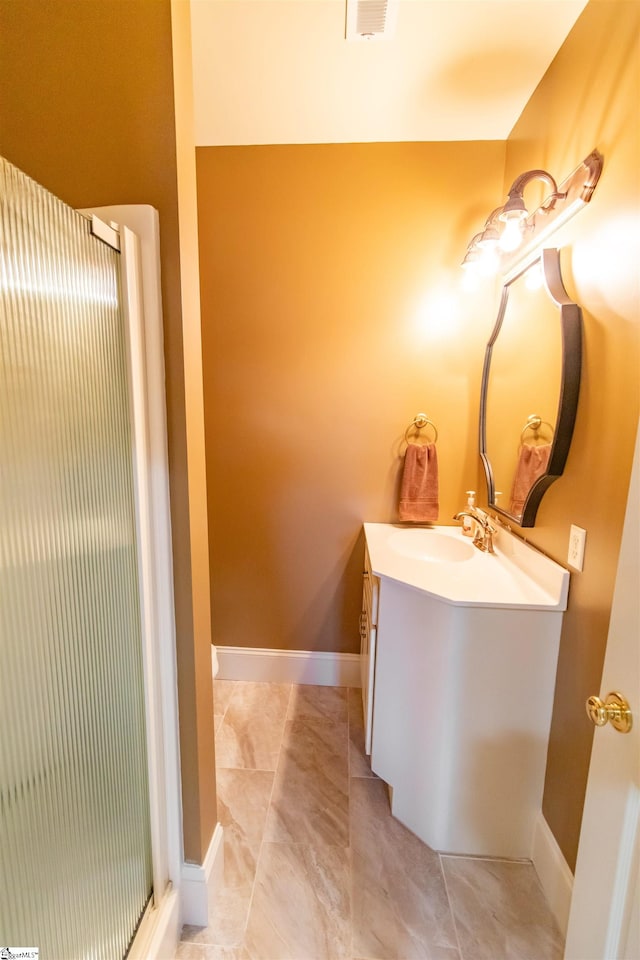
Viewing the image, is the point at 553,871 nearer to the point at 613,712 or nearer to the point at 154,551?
the point at 613,712

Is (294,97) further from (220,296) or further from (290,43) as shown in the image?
(220,296)

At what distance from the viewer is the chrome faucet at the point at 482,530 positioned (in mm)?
1663

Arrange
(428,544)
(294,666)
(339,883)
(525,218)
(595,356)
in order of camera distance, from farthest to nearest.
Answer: (294,666) < (428,544) < (525,218) < (339,883) < (595,356)

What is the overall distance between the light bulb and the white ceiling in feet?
1.87

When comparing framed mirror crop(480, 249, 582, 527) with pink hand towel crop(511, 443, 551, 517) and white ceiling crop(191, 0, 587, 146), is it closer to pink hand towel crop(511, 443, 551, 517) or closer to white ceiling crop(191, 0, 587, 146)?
pink hand towel crop(511, 443, 551, 517)

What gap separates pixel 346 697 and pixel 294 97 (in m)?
2.81

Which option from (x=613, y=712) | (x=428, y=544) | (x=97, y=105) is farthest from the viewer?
(x=428, y=544)

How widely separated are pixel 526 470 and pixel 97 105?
1592 millimetres

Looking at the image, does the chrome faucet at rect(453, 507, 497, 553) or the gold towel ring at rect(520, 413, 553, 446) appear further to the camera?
the chrome faucet at rect(453, 507, 497, 553)

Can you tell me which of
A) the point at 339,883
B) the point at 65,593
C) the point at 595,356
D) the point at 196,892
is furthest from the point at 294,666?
the point at 595,356

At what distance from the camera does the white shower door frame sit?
0.85 meters

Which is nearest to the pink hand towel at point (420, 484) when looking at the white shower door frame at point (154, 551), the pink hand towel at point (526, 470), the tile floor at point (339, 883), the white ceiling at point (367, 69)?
the pink hand towel at point (526, 470)

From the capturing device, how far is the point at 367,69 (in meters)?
1.41

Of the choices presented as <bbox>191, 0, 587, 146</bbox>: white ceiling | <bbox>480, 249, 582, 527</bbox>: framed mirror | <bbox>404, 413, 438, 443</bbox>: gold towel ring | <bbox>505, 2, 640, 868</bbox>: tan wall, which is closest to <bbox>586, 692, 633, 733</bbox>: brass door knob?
<bbox>505, 2, 640, 868</bbox>: tan wall
